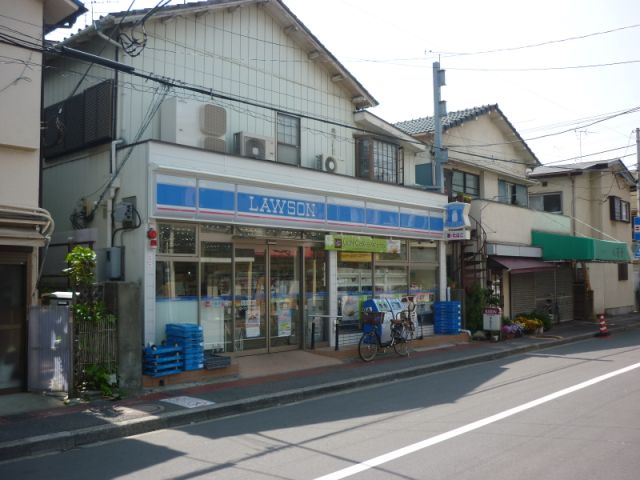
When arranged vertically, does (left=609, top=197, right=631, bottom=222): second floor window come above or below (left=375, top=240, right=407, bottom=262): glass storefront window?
above

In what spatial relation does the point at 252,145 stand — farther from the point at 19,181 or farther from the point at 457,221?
the point at 457,221

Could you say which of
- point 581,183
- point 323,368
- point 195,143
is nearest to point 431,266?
point 323,368

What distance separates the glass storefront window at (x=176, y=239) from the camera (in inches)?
487

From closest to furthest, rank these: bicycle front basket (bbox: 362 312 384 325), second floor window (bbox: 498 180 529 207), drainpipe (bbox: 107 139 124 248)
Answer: drainpipe (bbox: 107 139 124 248) → bicycle front basket (bbox: 362 312 384 325) → second floor window (bbox: 498 180 529 207)

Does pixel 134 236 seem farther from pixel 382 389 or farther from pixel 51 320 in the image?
pixel 382 389

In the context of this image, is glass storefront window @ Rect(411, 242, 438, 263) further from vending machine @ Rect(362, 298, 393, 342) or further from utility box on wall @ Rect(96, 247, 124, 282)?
utility box on wall @ Rect(96, 247, 124, 282)

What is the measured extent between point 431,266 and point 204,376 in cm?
986

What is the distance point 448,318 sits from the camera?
19.4 m

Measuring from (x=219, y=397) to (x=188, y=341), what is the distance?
148 cm

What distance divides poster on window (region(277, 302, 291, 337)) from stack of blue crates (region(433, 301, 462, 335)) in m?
6.21

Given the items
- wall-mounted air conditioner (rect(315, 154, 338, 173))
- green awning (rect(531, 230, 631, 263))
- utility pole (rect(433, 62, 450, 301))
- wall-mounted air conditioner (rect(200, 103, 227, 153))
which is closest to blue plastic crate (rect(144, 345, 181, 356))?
wall-mounted air conditioner (rect(200, 103, 227, 153))

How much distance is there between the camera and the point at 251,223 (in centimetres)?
1370

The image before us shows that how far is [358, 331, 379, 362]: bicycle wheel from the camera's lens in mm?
15336

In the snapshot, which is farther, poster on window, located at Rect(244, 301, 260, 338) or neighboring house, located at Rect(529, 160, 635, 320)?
neighboring house, located at Rect(529, 160, 635, 320)
